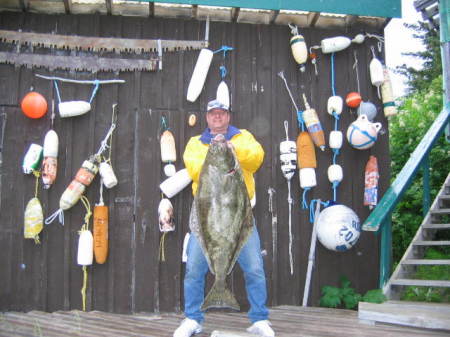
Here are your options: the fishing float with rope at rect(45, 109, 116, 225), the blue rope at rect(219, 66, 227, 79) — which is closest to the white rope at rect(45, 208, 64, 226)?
the fishing float with rope at rect(45, 109, 116, 225)

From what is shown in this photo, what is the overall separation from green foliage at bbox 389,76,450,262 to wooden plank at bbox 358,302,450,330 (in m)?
2.91

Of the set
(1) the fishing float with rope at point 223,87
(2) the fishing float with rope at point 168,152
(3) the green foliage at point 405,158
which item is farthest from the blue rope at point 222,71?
(3) the green foliage at point 405,158

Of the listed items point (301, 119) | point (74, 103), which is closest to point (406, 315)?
point (301, 119)

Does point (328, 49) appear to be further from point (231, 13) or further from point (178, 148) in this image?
point (178, 148)

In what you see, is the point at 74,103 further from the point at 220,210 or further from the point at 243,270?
the point at 243,270

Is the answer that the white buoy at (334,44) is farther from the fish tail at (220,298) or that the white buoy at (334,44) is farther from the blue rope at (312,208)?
the fish tail at (220,298)

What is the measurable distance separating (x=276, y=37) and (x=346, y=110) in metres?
1.27

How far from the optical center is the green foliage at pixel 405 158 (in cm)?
636

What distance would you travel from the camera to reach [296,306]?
4770 millimetres

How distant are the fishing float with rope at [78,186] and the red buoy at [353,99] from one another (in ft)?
10.1

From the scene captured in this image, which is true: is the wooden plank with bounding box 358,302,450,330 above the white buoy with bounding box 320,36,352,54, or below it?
below

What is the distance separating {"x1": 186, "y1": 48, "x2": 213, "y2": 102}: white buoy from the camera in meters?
4.84

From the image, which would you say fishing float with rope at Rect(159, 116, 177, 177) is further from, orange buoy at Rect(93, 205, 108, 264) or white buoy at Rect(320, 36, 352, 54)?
white buoy at Rect(320, 36, 352, 54)

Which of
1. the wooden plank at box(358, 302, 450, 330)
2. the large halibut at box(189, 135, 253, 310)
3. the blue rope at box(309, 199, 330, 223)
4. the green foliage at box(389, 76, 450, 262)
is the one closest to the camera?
the large halibut at box(189, 135, 253, 310)
